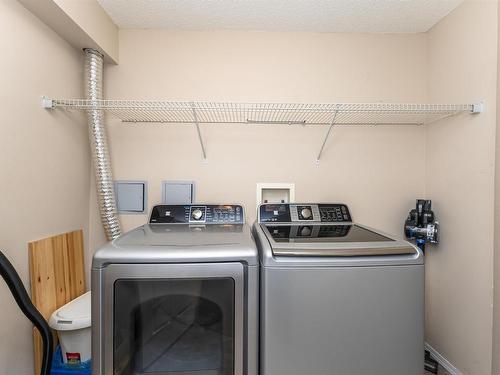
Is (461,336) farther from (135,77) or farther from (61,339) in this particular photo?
(135,77)

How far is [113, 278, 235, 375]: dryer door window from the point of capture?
1.05 metres

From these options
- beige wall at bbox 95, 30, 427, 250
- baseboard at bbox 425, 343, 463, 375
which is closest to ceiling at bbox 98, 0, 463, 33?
beige wall at bbox 95, 30, 427, 250

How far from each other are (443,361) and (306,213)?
1.28 m

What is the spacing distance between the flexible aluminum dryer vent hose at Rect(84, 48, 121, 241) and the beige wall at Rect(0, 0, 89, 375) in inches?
4.1

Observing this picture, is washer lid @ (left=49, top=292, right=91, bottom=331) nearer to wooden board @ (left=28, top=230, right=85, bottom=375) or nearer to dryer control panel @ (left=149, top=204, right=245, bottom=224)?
wooden board @ (left=28, top=230, right=85, bottom=375)

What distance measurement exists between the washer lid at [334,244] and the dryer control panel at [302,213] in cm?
27

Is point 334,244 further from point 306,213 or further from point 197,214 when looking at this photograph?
point 197,214

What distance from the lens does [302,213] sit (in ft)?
5.72

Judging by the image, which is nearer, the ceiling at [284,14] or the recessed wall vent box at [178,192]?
the ceiling at [284,14]

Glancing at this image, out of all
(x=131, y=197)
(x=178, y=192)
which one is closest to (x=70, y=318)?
(x=131, y=197)

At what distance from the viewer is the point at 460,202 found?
157 centimetres

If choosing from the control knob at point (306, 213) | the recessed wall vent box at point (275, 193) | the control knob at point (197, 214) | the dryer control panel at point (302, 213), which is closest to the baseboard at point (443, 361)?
the dryer control panel at point (302, 213)

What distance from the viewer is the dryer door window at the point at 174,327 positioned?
1.05 metres

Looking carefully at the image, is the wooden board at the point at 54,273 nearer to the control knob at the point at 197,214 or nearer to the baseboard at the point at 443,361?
the control knob at the point at 197,214
